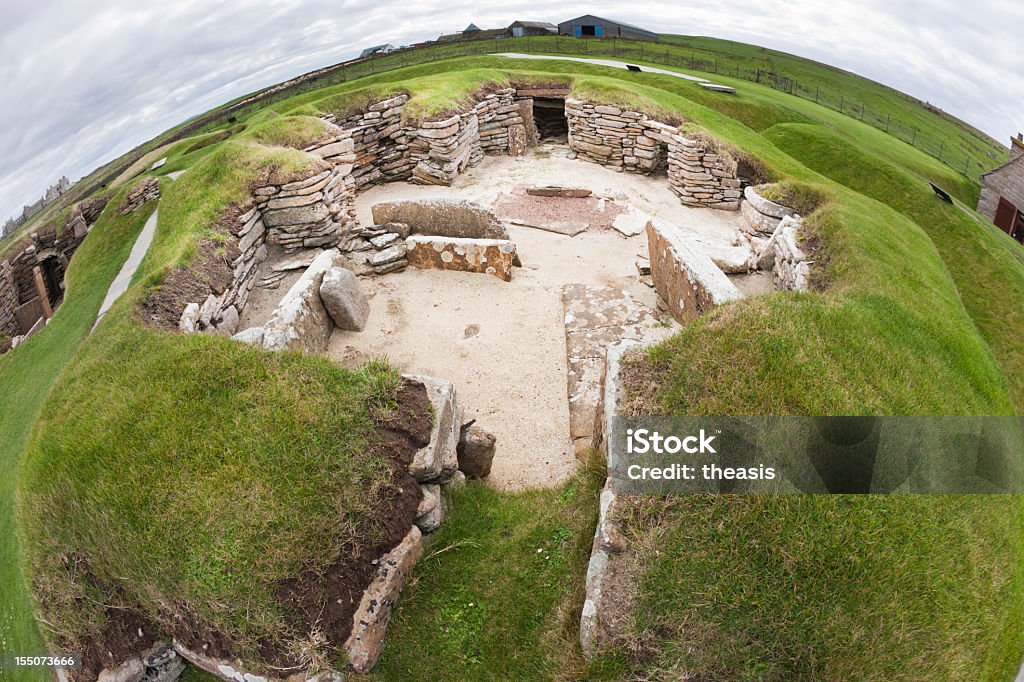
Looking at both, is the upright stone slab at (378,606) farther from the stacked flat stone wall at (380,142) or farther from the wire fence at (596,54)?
the wire fence at (596,54)

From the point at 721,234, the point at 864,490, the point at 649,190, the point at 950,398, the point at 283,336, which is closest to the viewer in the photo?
the point at 864,490

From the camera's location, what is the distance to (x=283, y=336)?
26.7ft

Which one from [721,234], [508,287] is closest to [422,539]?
[508,287]

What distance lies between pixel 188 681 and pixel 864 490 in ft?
21.1

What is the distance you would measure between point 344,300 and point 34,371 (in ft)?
26.9

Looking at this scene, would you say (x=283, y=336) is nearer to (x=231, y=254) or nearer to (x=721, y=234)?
(x=231, y=254)

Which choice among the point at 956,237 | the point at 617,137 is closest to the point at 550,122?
the point at 617,137

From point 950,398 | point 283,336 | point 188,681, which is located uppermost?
point 283,336

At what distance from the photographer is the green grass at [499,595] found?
4.69 meters

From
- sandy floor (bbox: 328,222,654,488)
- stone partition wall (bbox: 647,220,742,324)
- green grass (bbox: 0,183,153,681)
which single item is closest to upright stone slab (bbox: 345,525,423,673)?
sandy floor (bbox: 328,222,654,488)

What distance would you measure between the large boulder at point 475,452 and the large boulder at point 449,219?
6198 mm

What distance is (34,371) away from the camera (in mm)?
11883

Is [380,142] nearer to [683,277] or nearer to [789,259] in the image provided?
[683,277]

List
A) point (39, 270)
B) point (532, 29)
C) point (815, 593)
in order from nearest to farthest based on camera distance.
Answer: point (815, 593)
point (39, 270)
point (532, 29)
